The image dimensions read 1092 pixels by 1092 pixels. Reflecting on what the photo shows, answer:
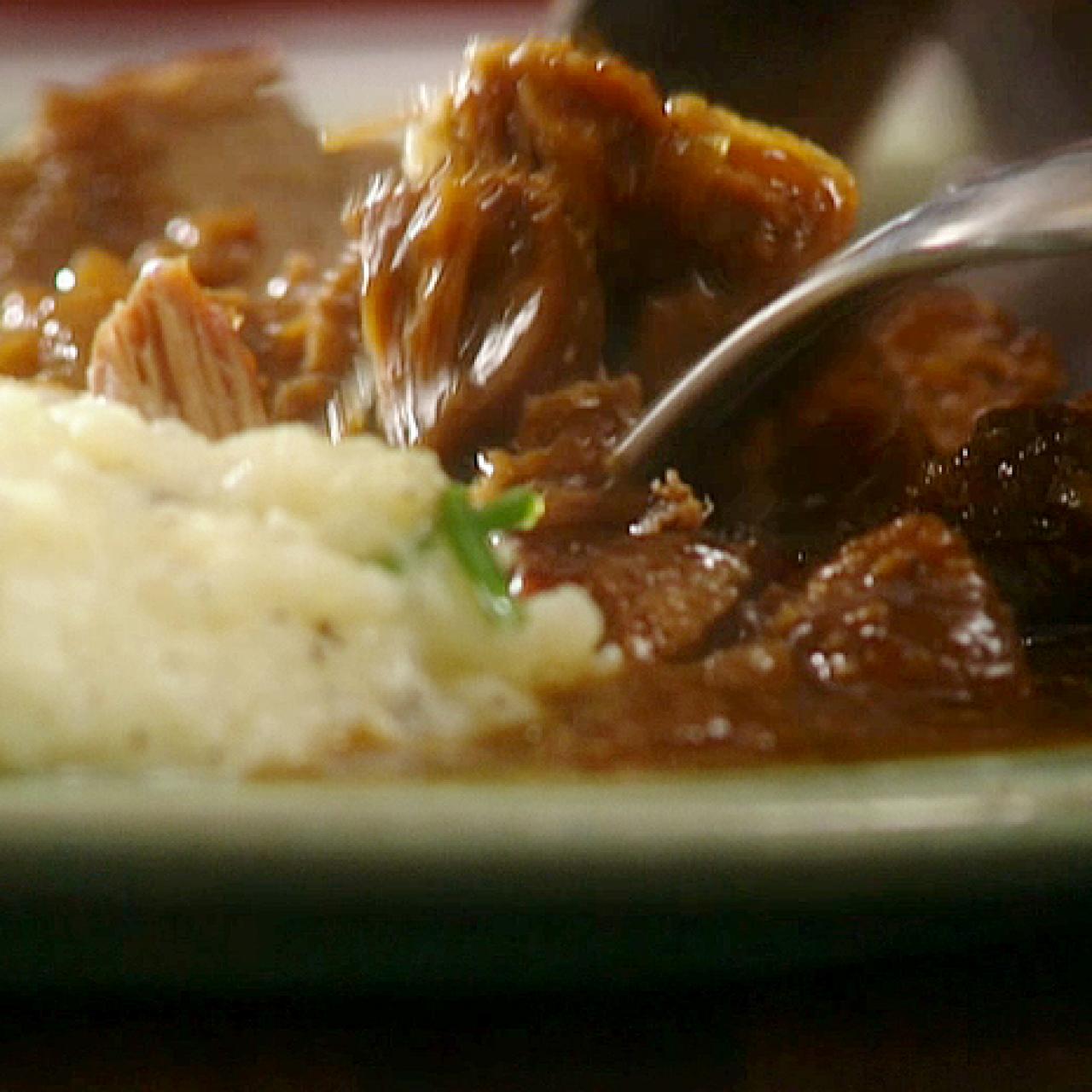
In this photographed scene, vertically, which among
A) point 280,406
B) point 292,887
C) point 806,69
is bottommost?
point 280,406

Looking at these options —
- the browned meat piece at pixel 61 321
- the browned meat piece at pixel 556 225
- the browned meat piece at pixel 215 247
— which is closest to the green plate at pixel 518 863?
the browned meat piece at pixel 556 225

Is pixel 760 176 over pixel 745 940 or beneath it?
over

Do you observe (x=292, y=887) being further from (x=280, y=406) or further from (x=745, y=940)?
(x=280, y=406)

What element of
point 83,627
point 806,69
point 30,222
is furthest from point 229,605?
point 806,69

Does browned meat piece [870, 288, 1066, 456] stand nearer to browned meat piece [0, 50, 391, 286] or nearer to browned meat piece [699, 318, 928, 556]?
browned meat piece [699, 318, 928, 556]

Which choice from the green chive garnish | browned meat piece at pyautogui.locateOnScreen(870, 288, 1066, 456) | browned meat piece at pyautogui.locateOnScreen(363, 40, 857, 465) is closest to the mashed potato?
the green chive garnish

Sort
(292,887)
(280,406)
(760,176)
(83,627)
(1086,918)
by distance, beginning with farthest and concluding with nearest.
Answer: (280,406) → (760,176) → (83,627) → (1086,918) → (292,887)

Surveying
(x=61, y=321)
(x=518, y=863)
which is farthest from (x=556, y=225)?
(x=518, y=863)

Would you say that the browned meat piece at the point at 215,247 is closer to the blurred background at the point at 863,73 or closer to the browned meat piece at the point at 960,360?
the blurred background at the point at 863,73
